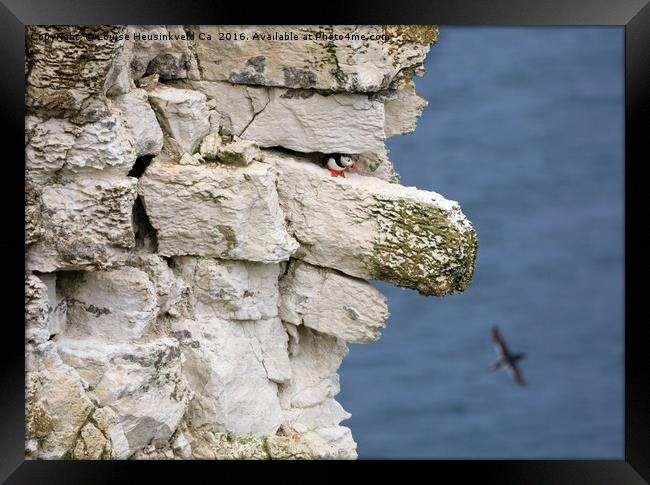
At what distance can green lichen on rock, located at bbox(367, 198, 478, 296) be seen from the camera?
51.1 feet

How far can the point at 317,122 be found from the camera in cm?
1580

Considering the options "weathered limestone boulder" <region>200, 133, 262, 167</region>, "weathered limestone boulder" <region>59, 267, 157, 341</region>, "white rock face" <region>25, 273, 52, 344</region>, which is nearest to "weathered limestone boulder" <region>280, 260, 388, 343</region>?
"weathered limestone boulder" <region>200, 133, 262, 167</region>

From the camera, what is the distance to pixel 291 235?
15.9 meters

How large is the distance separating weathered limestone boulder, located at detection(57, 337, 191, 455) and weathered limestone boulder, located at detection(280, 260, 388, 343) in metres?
1.62

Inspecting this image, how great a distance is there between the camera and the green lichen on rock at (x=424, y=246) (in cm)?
1559

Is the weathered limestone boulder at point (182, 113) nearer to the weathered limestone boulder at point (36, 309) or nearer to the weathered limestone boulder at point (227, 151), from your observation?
the weathered limestone boulder at point (227, 151)

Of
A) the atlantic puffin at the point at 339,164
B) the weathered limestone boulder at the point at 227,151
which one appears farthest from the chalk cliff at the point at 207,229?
the atlantic puffin at the point at 339,164

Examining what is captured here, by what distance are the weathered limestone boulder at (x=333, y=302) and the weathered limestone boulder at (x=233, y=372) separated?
0.28m

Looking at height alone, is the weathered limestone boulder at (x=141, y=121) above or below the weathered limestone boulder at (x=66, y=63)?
below

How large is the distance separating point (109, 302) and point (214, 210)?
49.9 inches

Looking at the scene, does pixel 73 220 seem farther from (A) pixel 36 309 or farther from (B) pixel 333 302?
(B) pixel 333 302

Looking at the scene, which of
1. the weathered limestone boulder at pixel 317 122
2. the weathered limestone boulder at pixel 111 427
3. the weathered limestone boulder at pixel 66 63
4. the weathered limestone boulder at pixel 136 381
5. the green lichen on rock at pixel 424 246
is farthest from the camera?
the weathered limestone boulder at pixel 317 122

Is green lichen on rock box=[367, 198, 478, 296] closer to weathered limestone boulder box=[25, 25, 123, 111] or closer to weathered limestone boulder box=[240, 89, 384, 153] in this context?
weathered limestone boulder box=[240, 89, 384, 153]
